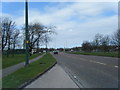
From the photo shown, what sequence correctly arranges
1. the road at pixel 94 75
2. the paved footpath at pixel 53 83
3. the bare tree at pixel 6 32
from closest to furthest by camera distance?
the paved footpath at pixel 53 83, the road at pixel 94 75, the bare tree at pixel 6 32

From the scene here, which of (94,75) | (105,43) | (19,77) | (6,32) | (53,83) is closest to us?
(53,83)

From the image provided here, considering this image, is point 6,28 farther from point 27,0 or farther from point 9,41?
point 27,0

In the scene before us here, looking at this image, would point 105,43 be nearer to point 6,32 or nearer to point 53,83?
point 6,32

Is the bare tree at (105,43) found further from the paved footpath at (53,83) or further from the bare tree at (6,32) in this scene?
the paved footpath at (53,83)

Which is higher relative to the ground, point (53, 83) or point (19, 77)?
point (19, 77)

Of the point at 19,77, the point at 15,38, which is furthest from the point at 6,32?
the point at 19,77

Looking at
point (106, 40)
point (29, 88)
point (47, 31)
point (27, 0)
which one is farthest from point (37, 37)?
point (29, 88)

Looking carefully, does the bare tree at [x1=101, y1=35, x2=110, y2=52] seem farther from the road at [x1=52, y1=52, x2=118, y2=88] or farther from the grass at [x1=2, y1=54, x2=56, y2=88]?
the grass at [x1=2, y1=54, x2=56, y2=88]

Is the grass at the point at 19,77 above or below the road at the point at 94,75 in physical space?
above

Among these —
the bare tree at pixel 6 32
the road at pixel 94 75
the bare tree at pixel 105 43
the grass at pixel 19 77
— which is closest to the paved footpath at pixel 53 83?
the road at pixel 94 75

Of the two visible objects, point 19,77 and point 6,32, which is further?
point 6,32

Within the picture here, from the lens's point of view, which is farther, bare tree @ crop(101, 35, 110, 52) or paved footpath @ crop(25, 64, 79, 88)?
bare tree @ crop(101, 35, 110, 52)

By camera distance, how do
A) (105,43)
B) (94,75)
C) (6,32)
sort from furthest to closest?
1. (105,43)
2. (6,32)
3. (94,75)

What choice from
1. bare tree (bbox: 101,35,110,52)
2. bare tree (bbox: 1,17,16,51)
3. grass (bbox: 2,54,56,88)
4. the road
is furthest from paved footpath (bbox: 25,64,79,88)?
bare tree (bbox: 101,35,110,52)
